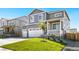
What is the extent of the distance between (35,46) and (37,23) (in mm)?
553

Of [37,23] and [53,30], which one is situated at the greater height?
[37,23]

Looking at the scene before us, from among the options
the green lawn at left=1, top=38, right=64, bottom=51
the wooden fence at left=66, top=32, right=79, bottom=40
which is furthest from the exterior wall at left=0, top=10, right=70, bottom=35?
the green lawn at left=1, top=38, right=64, bottom=51

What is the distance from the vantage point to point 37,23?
3.87m

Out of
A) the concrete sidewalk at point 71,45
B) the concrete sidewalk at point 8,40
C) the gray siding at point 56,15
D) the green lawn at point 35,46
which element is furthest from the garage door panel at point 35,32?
the concrete sidewalk at point 71,45

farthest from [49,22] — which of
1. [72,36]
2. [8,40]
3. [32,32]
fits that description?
[8,40]

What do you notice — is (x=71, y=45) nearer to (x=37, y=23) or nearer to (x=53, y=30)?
(x=53, y=30)

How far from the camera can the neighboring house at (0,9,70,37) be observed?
378 centimetres

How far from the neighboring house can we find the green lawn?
199mm

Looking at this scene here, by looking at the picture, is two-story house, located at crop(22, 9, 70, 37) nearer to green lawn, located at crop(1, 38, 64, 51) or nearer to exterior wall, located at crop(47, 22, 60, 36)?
exterior wall, located at crop(47, 22, 60, 36)

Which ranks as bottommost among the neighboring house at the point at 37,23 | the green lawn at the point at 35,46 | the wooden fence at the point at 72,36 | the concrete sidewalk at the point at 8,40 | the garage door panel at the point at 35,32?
the green lawn at the point at 35,46

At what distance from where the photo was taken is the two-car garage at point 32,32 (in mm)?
3846

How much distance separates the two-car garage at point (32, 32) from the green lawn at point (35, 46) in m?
0.15

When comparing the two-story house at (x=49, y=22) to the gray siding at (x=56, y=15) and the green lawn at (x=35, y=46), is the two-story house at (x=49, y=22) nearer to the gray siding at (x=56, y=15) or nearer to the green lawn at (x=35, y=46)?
the gray siding at (x=56, y=15)
